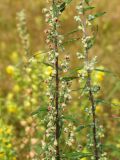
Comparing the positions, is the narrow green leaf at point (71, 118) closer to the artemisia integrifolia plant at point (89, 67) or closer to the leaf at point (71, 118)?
the leaf at point (71, 118)

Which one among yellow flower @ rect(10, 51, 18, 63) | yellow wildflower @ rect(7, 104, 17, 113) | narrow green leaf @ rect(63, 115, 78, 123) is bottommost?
narrow green leaf @ rect(63, 115, 78, 123)

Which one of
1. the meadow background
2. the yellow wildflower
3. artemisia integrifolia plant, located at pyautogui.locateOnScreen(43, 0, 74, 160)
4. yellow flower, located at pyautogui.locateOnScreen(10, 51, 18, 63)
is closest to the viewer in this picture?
artemisia integrifolia plant, located at pyautogui.locateOnScreen(43, 0, 74, 160)

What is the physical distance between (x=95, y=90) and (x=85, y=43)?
0.26 m

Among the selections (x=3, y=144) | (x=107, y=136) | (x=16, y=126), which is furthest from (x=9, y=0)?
(x=3, y=144)

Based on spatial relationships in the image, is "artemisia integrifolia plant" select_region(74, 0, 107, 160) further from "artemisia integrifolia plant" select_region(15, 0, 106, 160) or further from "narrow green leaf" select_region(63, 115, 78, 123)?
"narrow green leaf" select_region(63, 115, 78, 123)

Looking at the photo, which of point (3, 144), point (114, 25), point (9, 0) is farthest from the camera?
point (9, 0)

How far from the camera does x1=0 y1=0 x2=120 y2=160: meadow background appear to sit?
14.9ft

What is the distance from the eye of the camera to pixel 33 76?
15.6 ft

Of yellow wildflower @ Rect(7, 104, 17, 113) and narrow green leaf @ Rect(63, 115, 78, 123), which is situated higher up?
yellow wildflower @ Rect(7, 104, 17, 113)

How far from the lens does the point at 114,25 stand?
7664 millimetres

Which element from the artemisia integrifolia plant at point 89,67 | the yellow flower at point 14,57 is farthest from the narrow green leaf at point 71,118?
the yellow flower at point 14,57

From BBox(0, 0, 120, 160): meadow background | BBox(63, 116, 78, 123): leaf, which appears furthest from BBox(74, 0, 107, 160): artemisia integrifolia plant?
BBox(0, 0, 120, 160): meadow background

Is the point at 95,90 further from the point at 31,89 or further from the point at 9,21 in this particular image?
the point at 9,21

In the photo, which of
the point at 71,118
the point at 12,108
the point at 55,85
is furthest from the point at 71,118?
the point at 12,108
